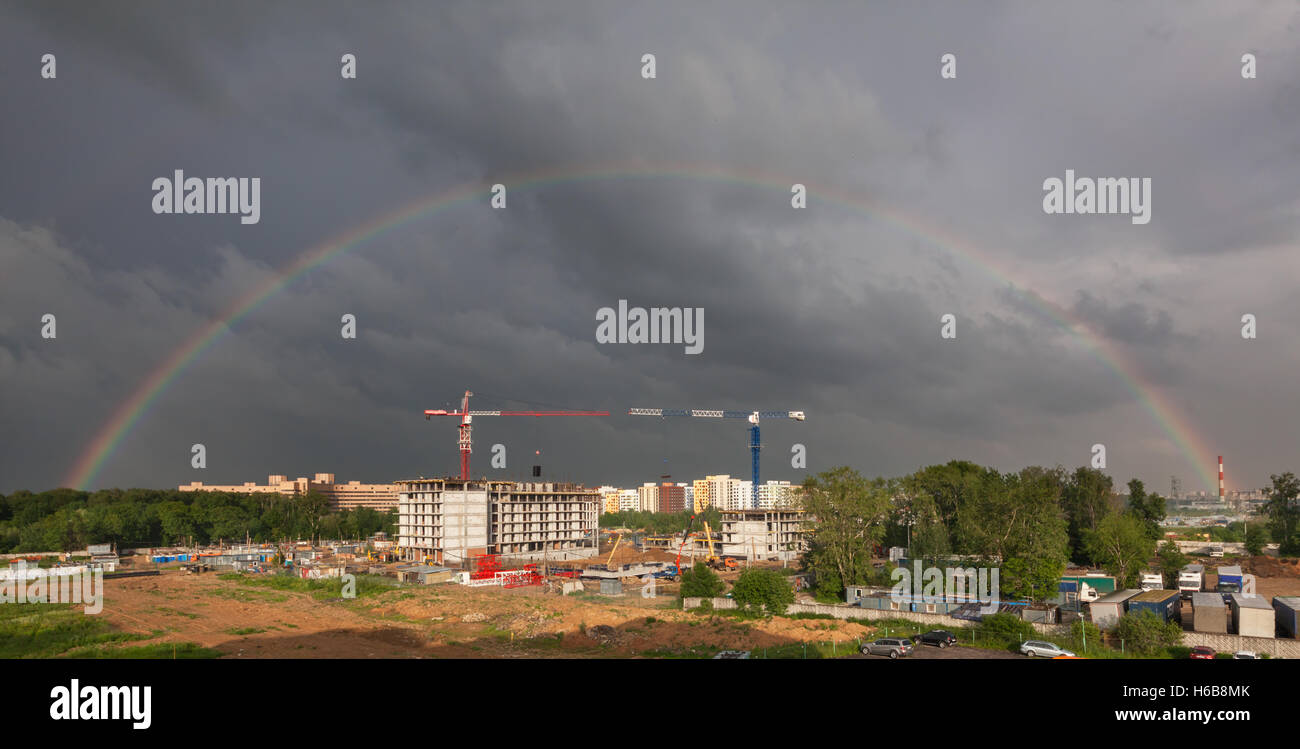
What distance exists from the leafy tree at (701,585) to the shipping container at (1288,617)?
21865mm

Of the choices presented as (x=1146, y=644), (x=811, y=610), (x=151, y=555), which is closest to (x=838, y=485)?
(x=811, y=610)

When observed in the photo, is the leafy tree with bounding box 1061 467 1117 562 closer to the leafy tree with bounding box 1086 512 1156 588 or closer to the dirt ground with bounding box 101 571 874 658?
the leafy tree with bounding box 1086 512 1156 588

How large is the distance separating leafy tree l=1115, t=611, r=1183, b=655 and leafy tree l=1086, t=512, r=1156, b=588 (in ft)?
66.3

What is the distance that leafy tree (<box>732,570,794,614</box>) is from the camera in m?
32.4

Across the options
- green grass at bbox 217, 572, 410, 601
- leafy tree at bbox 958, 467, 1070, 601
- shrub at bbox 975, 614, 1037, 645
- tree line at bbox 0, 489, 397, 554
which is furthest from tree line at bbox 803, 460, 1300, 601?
tree line at bbox 0, 489, 397, 554

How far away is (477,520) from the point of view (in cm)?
6850

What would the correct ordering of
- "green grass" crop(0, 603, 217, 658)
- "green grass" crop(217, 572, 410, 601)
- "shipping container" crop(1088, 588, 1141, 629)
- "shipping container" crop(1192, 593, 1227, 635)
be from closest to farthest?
1. "shipping container" crop(1192, 593, 1227, 635)
2. "shipping container" crop(1088, 588, 1141, 629)
3. "green grass" crop(0, 603, 217, 658)
4. "green grass" crop(217, 572, 410, 601)

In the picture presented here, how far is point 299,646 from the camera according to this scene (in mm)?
27891

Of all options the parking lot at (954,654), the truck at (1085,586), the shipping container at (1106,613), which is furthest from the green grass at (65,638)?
the truck at (1085,586)

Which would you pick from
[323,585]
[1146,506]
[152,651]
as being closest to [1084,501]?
[1146,506]
